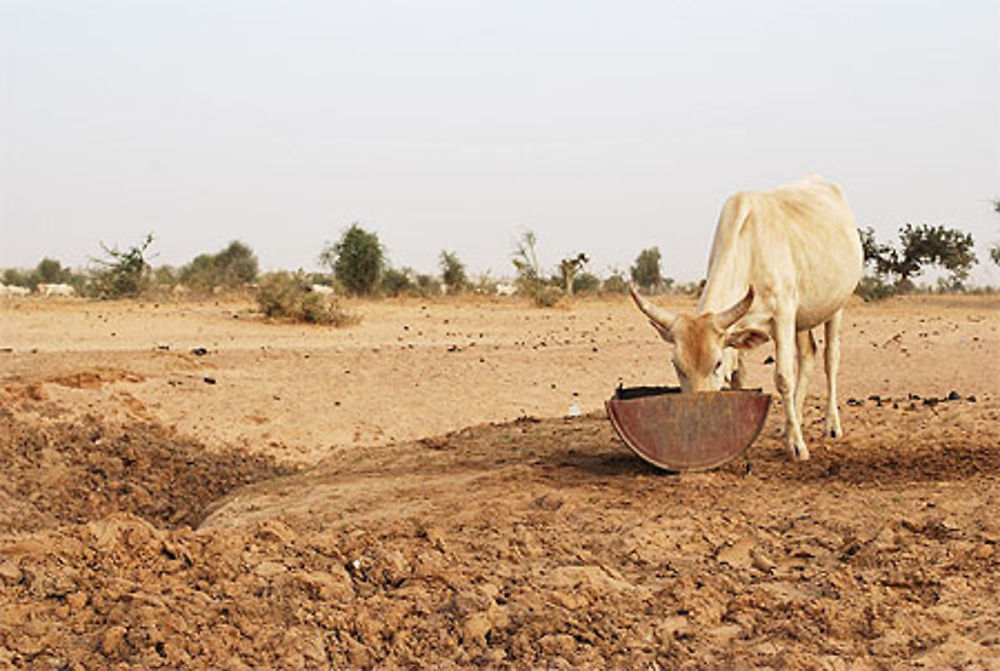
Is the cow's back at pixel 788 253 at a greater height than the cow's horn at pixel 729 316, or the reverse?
the cow's back at pixel 788 253

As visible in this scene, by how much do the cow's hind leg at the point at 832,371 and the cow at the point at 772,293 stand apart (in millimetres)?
12

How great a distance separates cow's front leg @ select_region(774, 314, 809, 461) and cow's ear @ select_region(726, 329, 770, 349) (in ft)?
2.05

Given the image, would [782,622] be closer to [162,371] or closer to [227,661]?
[227,661]

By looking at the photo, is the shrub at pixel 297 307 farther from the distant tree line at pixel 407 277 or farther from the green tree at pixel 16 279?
the green tree at pixel 16 279

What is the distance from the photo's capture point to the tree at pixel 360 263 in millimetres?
29172

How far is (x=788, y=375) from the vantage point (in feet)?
25.1

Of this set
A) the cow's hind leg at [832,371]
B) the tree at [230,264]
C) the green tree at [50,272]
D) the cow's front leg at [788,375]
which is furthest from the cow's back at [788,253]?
the green tree at [50,272]

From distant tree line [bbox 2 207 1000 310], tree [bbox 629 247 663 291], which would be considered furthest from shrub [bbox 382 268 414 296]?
tree [bbox 629 247 663 291]

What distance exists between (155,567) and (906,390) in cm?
960

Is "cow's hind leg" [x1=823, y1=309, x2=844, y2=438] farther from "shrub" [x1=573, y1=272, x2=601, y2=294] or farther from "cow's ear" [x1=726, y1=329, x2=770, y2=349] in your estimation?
"shrub" [x1=573, y1=272, x2=601, y2=294]

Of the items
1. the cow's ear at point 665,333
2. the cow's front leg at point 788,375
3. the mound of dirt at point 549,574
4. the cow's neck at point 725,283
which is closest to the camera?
the mound of dirt at point 549,574

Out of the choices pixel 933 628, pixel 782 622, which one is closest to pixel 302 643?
pixel 782 622

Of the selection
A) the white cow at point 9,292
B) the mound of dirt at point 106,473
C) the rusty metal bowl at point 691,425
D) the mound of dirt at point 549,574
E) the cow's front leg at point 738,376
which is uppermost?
the white cow at point 9,292

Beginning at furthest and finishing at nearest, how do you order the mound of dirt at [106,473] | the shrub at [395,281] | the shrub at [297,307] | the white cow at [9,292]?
1. the shrub at [395,281]
2. the white cow at [9,292]
3. the shrub at [297,307]
4. the mound of dirt at [106,473]
